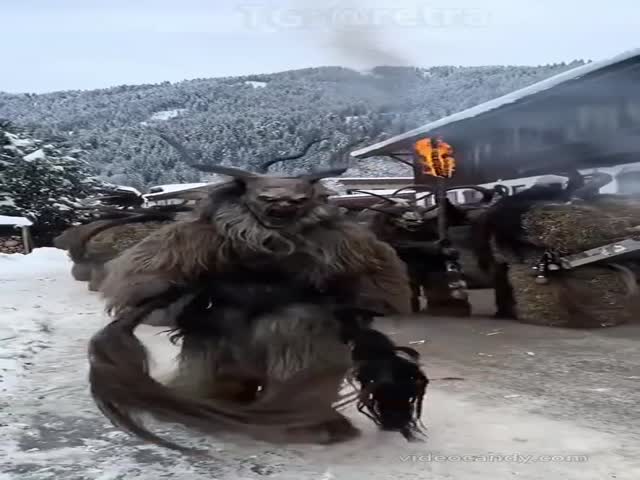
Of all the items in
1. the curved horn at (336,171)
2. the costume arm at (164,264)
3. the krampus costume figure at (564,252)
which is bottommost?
the krampus costume figure at (564,252)

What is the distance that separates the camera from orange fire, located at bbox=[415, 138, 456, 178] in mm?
10195

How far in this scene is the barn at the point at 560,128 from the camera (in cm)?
916

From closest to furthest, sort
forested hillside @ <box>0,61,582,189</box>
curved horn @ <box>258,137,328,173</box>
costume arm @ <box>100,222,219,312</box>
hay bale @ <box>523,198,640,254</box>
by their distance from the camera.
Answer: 1. costume arm @ <box>100,222,219,312</box>
2. curved horn @ <box>258,137,328,173</box>
3. forested hillside @ <box>0,61,582,189</box>
4. hay bale @ <box>523,198,640,254</box>

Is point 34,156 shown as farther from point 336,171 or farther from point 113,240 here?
point 336,171

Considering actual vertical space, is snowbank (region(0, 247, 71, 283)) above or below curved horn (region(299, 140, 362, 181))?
below

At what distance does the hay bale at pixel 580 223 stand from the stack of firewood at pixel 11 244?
702 inches

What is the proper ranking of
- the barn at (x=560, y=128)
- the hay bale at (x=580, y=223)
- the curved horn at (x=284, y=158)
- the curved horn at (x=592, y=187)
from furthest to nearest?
the barn at (x=560, y=128) → the curved horn at (x=592, y=187) → the hay bale at (x=580, y=223) → the curved horn at (x=284, y=158)

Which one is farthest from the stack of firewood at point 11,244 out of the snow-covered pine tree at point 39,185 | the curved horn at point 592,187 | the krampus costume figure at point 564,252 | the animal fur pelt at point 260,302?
the animal fur pelt at point 260,302

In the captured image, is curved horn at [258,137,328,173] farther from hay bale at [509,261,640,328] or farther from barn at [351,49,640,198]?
barn at [351,49,640,198]

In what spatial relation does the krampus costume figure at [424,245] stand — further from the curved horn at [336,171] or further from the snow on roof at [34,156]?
the snow on roof at [34,156]

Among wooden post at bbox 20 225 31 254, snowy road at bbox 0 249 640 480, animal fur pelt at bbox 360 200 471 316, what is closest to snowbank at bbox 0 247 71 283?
wooden post at bbox 20 225 31 254

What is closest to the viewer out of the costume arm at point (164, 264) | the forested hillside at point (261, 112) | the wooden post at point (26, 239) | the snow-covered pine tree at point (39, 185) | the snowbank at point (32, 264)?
the costume arm at point (164, 264)

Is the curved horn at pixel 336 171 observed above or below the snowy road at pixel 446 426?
above

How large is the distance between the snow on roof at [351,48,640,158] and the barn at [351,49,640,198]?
14 millimetres
